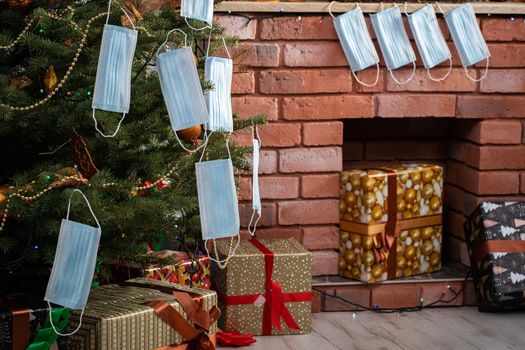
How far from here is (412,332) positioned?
269 cm

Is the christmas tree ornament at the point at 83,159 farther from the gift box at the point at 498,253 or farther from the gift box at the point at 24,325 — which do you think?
the gift box at the point at 498,253

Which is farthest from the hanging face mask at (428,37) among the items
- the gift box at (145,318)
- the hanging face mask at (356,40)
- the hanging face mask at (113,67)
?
the hanging face mask at (113,67)

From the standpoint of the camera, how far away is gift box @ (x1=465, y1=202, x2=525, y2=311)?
9.14 ft

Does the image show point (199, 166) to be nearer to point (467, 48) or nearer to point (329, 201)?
point (329, 201)

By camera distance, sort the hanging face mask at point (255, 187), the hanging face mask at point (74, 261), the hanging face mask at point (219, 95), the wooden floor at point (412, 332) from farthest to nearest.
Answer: the wooden floor at point (412, 332) → the hanging face mask at point (255, 187) → the hanging face mask at point (219, 95) → the hanging face mask at point (74, 261)

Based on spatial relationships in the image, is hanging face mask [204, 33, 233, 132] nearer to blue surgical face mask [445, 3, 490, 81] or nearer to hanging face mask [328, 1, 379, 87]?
hanging face mask [328, 1, 379, 87]

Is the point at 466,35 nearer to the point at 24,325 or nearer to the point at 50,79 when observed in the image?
the point at 50,79

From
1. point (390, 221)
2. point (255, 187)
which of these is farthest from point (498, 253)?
point (255, 187)

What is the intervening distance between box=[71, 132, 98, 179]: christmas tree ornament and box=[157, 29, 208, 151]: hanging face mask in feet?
0.69

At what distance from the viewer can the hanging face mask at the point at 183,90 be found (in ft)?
5.78

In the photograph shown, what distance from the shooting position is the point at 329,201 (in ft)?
9.55

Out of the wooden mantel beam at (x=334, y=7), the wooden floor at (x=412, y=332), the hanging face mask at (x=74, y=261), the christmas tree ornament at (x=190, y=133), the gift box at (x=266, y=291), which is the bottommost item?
the wooden floor at (x=412, y=332)

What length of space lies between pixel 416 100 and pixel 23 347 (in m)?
1.58

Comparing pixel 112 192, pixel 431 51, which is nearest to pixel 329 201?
pixel 431 51
